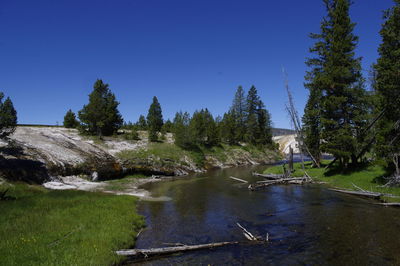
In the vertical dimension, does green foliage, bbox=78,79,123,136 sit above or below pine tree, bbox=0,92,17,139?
above

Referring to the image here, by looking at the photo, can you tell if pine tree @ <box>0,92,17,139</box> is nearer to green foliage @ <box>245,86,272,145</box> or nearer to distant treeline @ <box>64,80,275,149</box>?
distant treeline @ <box>64,80,275,149</box>

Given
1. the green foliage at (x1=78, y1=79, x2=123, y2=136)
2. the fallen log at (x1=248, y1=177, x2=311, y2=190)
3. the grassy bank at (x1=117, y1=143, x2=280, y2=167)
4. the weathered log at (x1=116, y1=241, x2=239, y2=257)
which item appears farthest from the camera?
the green foliage at (x1=78, y1=79, x2=123, y2=136)

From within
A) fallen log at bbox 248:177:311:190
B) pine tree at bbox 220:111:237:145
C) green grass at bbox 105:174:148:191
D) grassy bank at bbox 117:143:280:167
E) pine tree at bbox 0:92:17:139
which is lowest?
green grass at bbox 105:174:148:191

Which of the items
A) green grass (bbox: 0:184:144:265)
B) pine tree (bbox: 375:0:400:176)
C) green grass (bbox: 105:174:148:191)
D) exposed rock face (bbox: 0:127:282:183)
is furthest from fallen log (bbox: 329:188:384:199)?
exposed rock face (bbox: 0:127:282:183)

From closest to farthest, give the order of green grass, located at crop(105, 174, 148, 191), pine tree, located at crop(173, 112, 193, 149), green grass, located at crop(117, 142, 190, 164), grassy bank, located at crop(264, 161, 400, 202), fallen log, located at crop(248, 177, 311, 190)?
grassy bank, located at crop(264, 161, 400, 202)
fallen log, located at crop(248, 177, 311, 190)
green grass, located at crop(105, 174, 148, 191)
green grass, located at crop(117, 142, 190, 164)
pine tree, located at crop(173, 112, 193, 149)

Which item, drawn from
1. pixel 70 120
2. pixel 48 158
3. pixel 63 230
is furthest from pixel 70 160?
pixel 70 120

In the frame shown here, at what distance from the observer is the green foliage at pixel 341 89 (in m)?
28.4

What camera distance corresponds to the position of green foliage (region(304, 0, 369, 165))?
28.4m

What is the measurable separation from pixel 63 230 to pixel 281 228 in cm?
1209

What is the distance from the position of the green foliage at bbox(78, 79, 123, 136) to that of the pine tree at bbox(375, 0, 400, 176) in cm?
4826

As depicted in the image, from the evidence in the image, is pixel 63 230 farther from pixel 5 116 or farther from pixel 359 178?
pixel 359 178

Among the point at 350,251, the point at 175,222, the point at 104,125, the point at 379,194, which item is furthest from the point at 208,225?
the point at 104,125

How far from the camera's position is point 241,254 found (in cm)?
1098

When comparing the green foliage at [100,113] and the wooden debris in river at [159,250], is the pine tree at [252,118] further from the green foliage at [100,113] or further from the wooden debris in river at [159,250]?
the wooden debris in river at [159,250]
